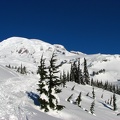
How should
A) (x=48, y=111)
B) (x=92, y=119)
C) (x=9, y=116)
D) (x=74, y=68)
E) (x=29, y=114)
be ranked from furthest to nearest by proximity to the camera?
(x=74, y=68) < (x=92, y=119) < (x=48, y=111) < (x=29, y=114) < (x=9, y=116)

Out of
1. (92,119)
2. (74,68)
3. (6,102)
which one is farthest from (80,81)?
(6,102)

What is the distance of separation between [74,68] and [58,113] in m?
111

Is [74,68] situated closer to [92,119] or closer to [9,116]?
[92,119]

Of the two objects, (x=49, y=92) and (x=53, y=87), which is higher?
(x=53, y=87)

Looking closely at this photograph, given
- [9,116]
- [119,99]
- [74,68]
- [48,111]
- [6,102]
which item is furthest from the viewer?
[74,68]

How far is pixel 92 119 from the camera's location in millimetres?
38062

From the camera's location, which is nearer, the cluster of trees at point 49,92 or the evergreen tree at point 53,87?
the cluster of trees at point 49,92

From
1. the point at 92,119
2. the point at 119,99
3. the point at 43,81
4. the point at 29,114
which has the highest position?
the point at 43,81

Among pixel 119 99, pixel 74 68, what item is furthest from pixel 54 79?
pixel 74 68

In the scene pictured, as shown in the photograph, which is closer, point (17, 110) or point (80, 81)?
point (17, 110)

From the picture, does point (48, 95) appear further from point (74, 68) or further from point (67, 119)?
point (74, 68)

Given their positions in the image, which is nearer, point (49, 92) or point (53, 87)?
point (49, 92)

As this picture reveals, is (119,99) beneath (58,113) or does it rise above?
beneath

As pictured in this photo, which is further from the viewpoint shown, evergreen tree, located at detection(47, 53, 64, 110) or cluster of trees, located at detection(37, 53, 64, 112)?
evergreen tree, located at detection(47, 53, 64, 110)
